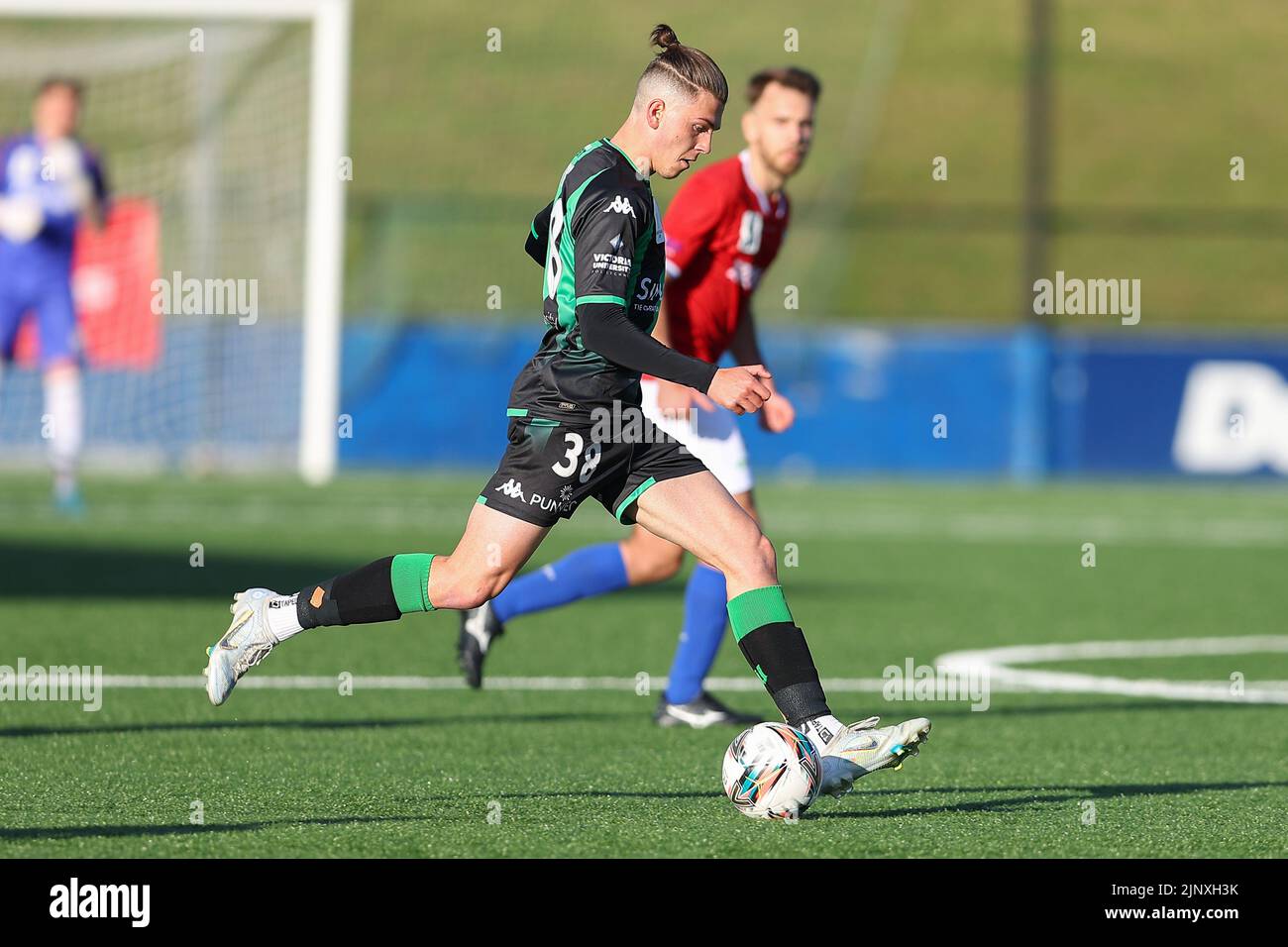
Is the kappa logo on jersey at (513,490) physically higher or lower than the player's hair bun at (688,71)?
lower

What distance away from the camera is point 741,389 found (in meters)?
4.88

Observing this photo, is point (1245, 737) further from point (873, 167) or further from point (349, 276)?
point (873, 167)

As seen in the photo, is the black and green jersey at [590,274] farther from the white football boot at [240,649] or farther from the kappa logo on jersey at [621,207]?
the white football boot at [240,649]

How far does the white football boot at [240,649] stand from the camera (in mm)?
5625

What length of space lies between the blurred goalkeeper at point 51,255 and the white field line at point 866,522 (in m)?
0.73

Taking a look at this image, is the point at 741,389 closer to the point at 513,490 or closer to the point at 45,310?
the point at 513,490

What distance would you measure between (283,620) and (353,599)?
8.8 inches

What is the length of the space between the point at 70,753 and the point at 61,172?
9294mm

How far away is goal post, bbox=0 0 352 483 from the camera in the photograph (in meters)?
17.0

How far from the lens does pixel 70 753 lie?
5.98 metres

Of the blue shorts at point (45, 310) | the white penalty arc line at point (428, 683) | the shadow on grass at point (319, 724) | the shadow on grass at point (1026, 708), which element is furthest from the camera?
the blue shorts at point (45, 310)

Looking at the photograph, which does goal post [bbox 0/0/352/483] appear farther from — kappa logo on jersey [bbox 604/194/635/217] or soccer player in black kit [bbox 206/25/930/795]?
kappa logo on jersey [bbox 604/194/635/217]

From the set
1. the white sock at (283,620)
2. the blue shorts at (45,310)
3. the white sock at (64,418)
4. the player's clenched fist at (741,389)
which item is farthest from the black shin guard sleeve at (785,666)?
the blue shorts at (45,310)

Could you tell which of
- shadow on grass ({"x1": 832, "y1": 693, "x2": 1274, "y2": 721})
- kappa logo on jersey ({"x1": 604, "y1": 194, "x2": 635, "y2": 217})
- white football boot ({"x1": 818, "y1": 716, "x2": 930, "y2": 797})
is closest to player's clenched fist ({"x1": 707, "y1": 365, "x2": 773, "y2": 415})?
kappa logo on jersey ({"x1": 604, "y1": 194, "x2": 635, "y2": 217})
